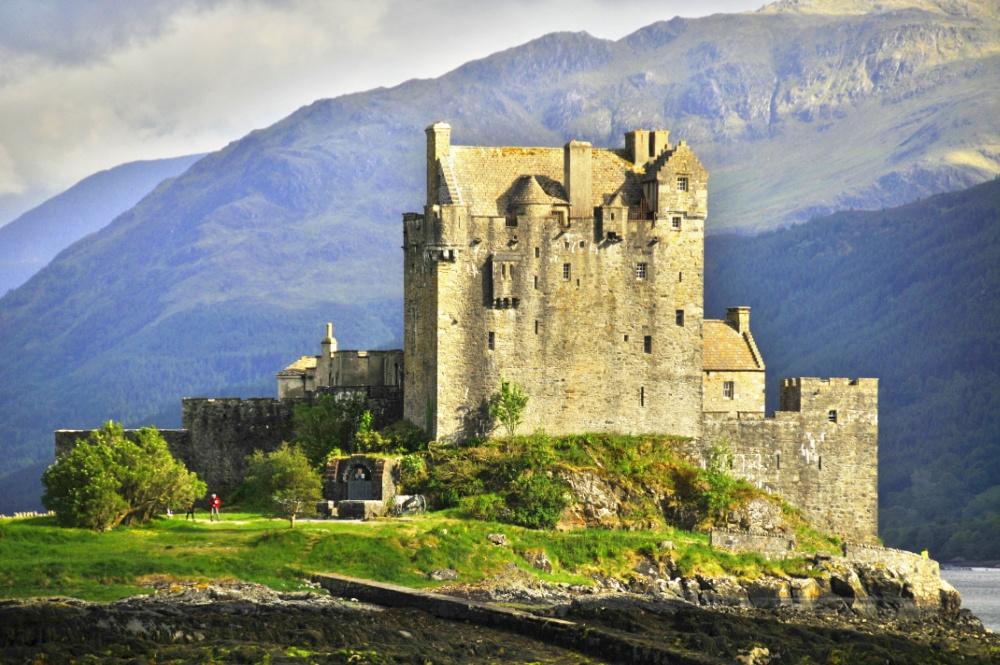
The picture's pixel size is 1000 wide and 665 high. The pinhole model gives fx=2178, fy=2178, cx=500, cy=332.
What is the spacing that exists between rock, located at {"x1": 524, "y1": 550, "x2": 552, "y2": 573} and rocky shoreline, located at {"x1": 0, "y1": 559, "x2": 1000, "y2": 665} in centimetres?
174

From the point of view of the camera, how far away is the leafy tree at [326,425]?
97938 mm

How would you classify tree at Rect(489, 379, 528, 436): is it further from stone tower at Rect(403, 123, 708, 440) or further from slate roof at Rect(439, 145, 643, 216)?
slate roof at Rect(439, 145, 643, 216)

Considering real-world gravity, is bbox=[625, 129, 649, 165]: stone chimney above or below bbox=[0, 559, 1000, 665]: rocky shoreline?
above

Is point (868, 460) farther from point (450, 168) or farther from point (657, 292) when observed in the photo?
point (450, 168)

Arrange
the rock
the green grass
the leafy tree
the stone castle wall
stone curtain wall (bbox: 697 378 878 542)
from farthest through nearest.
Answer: the stone castle wall
the leafy tree
stone curtain wall (bbox: 697 378 878 542)
the rock
the green grass

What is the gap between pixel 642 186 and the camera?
320ft

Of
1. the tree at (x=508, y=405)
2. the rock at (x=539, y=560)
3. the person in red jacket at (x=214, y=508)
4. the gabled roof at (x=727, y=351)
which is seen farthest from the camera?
the gabled roof at (x=727, y=351)

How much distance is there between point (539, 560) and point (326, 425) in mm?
17058

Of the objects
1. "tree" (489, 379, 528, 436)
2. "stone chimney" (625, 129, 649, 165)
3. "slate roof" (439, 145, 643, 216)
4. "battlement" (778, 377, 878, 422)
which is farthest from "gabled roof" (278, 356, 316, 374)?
"battlement" (778, 377, 878, 422)

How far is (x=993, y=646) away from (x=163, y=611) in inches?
1212

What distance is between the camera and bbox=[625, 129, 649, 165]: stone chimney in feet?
324

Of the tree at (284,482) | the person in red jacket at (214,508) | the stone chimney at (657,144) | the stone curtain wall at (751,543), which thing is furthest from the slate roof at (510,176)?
the person in red jacket at (214,508)

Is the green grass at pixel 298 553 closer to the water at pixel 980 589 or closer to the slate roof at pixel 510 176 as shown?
the slate roof at pixel 510 176

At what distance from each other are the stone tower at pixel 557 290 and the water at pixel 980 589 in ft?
69.7
